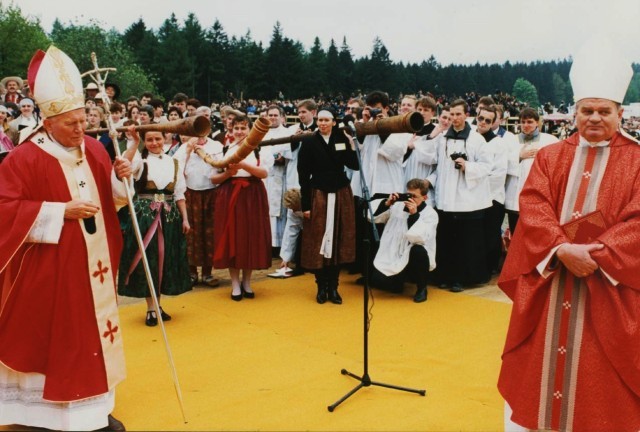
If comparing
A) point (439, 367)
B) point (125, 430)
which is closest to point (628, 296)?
point (439, 367)

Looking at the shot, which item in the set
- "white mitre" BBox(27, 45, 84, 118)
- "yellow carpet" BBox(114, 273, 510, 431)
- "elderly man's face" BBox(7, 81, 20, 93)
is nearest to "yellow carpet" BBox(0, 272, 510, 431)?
"yellow carpet" BBox(114, 273, 510, 431)

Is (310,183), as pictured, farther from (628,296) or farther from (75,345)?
(628,296)

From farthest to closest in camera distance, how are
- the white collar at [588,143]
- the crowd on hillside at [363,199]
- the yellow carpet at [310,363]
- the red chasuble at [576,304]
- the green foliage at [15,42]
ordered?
the green foliage at [15,42]
the crowd on hillside at [363,199]
the yellow carpet at [310,363]
the white collar at [588,143]
the red chasuble at [576,304]

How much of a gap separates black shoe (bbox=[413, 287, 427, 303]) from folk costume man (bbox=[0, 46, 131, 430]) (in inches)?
143

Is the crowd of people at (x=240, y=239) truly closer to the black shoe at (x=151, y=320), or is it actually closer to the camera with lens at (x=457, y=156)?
the black shoe at (x=151, y=320)

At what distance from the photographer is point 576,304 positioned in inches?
134

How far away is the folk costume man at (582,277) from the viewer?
3.25 m

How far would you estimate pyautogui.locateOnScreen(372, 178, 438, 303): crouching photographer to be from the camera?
7016 mm

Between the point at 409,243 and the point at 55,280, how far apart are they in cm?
408

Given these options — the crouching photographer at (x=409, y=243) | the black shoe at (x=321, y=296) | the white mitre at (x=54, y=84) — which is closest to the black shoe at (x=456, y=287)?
the crouching photographer at (x=409, y=243)

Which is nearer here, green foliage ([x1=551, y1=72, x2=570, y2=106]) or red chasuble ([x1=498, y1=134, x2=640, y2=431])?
red chasuble ([x1=498, y1=134, x2=640, y2=431])

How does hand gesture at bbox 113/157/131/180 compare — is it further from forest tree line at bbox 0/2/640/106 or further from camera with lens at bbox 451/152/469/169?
forest tree line at bbox 0/2/640/106

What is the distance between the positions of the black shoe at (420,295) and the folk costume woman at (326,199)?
0.81m

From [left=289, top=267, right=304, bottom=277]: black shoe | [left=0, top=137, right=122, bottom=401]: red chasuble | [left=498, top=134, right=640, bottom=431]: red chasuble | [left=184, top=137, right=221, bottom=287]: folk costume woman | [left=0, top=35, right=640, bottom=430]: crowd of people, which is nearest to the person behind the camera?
Result: [left=498, top=134, right=640, bottom=431]: red chasuble
